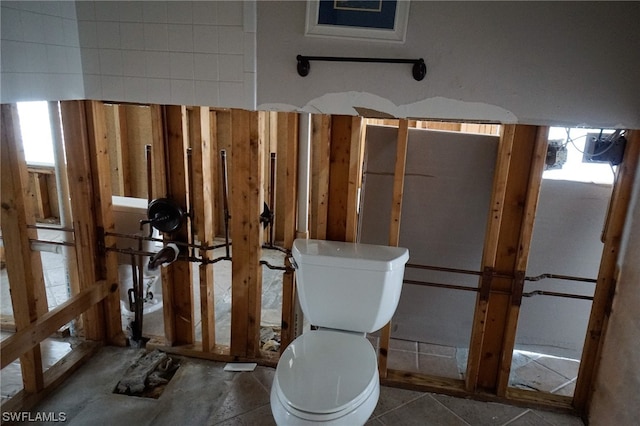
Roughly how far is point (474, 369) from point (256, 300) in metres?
1.14

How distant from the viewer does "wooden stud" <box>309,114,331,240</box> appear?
6.39 feet

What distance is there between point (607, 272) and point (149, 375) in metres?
2.22

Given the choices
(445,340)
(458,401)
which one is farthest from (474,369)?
(445,340)

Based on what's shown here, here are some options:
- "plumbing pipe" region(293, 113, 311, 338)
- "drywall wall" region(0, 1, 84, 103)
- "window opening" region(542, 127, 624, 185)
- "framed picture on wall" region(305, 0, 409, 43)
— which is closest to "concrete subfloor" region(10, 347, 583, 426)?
"plumbing pipe" region(293, 113, 311, 338)

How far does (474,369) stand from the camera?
6.95ft

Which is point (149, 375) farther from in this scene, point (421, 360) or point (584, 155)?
point (584, 155)

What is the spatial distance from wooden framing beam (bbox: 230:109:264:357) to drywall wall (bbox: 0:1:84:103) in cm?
73

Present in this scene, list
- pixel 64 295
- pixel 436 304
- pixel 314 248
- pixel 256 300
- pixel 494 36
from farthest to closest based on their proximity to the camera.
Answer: pixel 64 295 < pixel 436 304 < pixel 256 300 < pixel 314 248 < pixel 494 36

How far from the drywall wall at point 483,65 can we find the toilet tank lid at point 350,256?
1.96 feet

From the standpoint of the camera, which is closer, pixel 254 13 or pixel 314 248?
pixel 254 13

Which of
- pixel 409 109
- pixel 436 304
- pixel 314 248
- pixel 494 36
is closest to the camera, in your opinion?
pixel 494 36

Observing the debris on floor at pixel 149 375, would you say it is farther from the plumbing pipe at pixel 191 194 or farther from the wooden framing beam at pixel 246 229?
the plumbing pipe at pixel 191 194

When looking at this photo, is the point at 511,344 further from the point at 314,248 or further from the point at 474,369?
the point at 314,248

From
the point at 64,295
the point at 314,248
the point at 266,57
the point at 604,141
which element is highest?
the point at 266,57
